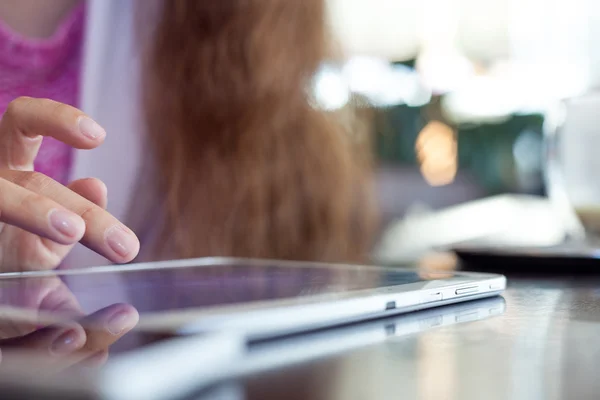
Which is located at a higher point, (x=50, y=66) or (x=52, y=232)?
(x=50, y=66)

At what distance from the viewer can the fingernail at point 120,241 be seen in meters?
0.38

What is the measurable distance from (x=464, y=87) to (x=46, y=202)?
2641 millimetres

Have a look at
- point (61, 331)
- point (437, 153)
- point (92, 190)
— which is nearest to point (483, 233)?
point (92, 190)

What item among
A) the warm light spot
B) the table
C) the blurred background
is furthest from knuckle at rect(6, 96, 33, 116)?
the warm light spot

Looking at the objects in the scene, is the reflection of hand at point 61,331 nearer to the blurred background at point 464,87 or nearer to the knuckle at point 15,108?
the knuckle at point 15,108

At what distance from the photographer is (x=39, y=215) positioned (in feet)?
1.21

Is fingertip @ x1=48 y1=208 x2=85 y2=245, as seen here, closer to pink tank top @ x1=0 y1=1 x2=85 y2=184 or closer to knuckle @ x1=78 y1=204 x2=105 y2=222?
knuckle @ x1=78 y1=204 x2=105 y2=222

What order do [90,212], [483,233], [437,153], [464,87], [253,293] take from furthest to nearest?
[464,87] < [437,153] < [483,233] < [90,212] < [253,293]

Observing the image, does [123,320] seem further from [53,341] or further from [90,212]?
[90,212]

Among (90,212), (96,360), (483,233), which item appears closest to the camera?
(96,360)

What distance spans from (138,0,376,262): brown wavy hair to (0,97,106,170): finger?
51 centimetres

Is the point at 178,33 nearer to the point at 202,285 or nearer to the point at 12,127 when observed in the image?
the point at 12,127

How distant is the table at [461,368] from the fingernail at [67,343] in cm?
4

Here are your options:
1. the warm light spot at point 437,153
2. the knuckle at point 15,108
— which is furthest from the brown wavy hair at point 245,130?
the warm light spot at point 437,153
